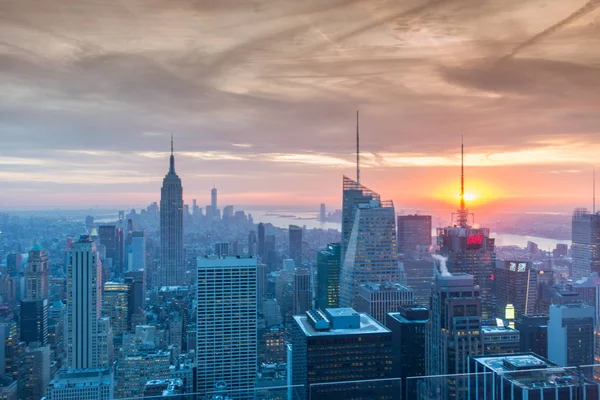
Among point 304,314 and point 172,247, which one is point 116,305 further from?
point 304,314

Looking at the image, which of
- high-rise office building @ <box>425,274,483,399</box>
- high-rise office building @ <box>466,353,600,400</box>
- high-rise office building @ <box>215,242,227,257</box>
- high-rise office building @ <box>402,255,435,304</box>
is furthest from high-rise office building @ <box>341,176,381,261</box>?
high-rise office building @ <box>466,353,600,400</box>

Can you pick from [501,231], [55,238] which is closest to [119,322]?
[55,238]

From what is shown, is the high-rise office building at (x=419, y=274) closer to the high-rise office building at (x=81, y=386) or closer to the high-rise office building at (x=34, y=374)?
the high-rise office building at (x=81, y=386)

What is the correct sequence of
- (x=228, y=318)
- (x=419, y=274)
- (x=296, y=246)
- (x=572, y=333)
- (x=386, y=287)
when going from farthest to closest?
(x=296, y=246), (x=419, y=274), (x=386, y=287), (x=228, y=318), (x=572, y=333)

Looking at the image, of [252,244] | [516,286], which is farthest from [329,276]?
[516,286]

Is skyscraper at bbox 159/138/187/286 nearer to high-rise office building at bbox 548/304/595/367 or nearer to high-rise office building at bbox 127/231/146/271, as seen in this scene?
high-rise office building at bbox 127/231/146/271

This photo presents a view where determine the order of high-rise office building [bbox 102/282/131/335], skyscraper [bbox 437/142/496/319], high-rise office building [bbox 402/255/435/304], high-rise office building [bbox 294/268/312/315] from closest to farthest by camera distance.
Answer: high-rise office building [bbox 402/255/435/304]
skyscraper [bbox 437/142/496/319]
high-rise office building [bbox 102/282/131/335]
high-rise office building [bbox 294/268/312/315]
